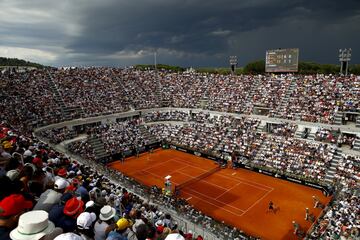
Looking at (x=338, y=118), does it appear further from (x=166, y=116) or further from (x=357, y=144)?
(x=166, y=116)

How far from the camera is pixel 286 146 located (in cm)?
3641

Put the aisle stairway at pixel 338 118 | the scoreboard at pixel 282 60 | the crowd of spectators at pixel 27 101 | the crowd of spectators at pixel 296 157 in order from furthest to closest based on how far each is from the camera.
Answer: the scoreboard at pixel 282 60
the crowd of spectators at pixel 27 101
the aisle stairway at pixel 338 118
the crowd of spectators at pixel 296 157

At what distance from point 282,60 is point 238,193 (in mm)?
31392

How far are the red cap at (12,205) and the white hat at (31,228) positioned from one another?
1.30ft

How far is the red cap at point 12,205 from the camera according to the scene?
4668 millimetres

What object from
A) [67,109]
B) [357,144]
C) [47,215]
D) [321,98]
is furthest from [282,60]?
[47,215]

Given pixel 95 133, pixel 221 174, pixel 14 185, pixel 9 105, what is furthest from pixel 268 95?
pixel 14 185

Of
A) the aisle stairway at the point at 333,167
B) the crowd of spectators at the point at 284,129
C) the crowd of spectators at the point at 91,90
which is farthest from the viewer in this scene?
the crowd of spectators at the point at 91,90

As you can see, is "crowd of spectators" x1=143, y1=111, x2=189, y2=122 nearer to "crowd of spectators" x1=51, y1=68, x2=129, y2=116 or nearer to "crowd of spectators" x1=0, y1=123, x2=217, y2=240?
"crowd of spectators" x1=51, y1=68, x2=129, y2=116

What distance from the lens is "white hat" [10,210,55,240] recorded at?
4258 mm

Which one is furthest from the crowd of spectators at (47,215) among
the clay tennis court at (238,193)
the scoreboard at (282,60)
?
the scoreboard at (282,60)

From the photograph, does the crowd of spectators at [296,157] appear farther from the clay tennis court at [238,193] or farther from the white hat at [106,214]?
the white hat at [106,214]

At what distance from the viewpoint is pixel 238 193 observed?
30.1m

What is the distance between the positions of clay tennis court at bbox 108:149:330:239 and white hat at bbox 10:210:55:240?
841 inches
